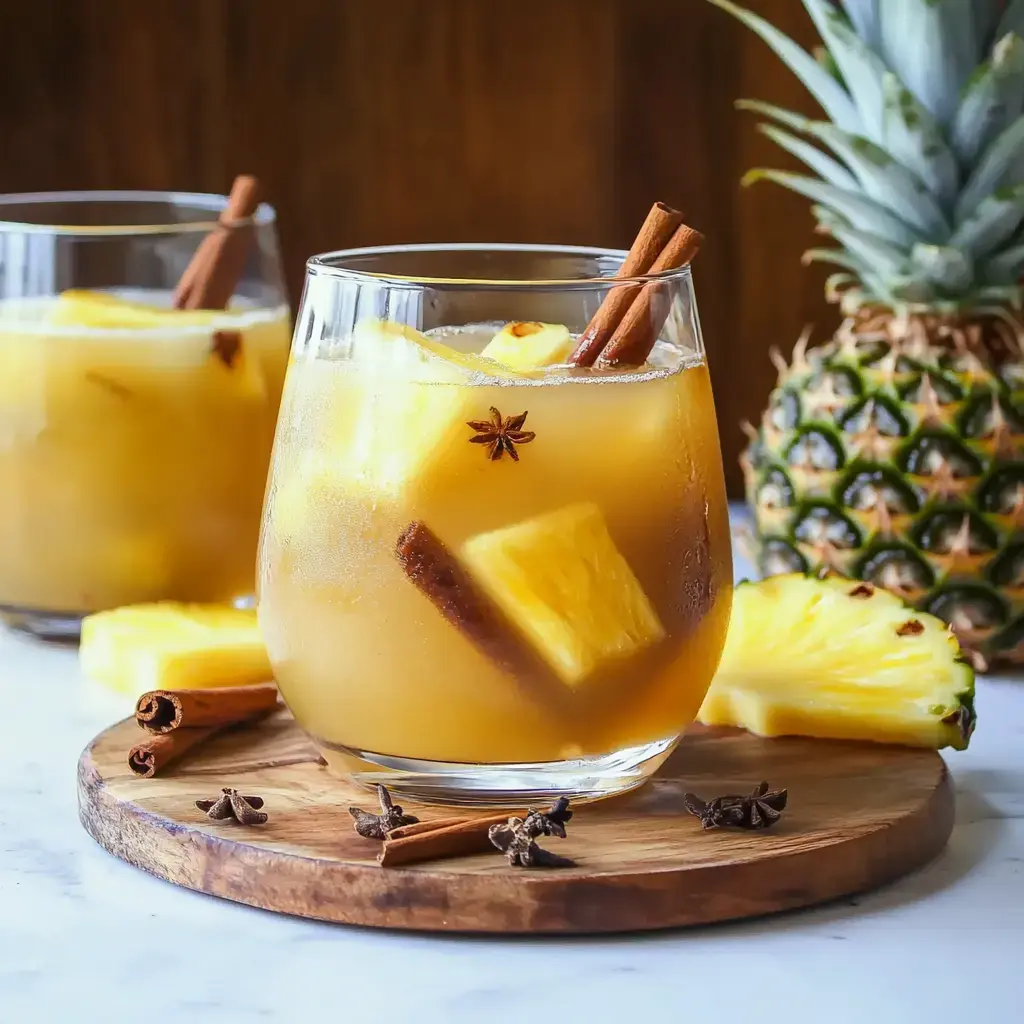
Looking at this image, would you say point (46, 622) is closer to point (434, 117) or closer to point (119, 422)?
point (119, 422)

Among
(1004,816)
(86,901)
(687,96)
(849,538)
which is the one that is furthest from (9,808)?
(687,96)

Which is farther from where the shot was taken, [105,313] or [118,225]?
[118,225]

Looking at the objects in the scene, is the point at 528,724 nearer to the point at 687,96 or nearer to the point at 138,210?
the point at 138,210

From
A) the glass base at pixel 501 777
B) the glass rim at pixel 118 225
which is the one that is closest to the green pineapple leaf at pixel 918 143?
the glass rim at pixel 118 225

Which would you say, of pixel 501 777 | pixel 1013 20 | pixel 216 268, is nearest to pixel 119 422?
pixel 216 268

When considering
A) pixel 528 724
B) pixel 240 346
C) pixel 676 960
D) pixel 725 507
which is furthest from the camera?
pixel 240 346

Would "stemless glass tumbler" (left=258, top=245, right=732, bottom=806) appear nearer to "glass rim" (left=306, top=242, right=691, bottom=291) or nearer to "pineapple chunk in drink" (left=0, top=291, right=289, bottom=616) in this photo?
"glass rim" (left=306, top=242, right=691, bottom=291)
